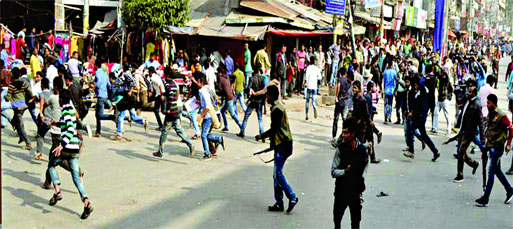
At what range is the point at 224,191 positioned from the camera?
29.3 feet

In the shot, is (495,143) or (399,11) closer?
(495,143)

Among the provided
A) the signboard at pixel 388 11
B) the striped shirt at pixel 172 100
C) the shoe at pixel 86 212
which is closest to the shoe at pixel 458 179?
the striped shirt at pixel 172 100

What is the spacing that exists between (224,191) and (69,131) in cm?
243

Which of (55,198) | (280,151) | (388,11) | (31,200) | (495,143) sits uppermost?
(388,11)

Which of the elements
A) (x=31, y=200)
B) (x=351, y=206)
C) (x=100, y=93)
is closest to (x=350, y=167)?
(x=351, y=206)

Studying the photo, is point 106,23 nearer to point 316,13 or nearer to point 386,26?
point 316,13

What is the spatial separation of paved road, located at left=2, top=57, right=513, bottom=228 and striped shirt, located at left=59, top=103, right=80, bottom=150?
0.85 m

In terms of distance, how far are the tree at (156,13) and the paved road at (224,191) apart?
853 cm

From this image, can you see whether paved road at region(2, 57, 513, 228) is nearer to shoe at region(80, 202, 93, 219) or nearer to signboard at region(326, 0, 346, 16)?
shoe at region(80, 202, 93, 219)

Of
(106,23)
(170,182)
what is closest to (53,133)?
(170,182)

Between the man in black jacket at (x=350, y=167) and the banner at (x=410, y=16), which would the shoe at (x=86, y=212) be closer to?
the man in black jacket at (x=350, y=167)

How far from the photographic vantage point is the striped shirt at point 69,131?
24.8ft

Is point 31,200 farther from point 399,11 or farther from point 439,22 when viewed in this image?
point 399,11

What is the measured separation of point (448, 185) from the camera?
31.8ft
